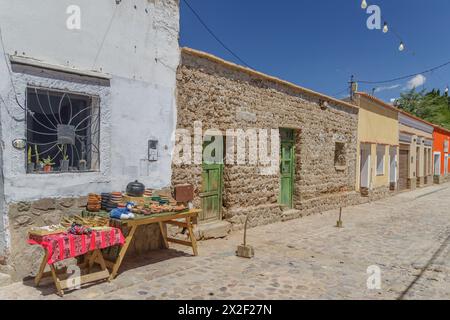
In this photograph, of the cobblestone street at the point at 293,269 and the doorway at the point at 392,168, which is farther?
the doorway at the point at 392,168

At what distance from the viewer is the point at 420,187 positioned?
22.8 meters

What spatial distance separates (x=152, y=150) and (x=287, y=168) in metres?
5.19

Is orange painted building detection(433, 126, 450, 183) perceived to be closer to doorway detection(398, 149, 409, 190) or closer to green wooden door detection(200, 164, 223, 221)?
doorway detection(398, 149, 409, 190)

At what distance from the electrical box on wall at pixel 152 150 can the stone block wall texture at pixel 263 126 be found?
52cm

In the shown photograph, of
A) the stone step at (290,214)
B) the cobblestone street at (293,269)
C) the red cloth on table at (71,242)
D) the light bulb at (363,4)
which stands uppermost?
the light bulb at (363,4)

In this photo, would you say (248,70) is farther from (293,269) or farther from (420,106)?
(420,106)

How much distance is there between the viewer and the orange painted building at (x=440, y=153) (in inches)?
1030

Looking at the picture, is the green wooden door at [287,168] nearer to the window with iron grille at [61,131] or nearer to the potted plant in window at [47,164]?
the window with iron grille at [61,131]

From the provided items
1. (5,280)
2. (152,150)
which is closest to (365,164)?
(152,150)

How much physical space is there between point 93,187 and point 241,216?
149 inches

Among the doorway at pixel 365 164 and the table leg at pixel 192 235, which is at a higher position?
the doorway at pixel 365 164

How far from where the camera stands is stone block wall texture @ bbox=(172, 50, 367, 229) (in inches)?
275

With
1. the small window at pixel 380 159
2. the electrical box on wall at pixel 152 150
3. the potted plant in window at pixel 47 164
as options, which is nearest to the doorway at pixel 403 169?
the small window at pixel 380 159
